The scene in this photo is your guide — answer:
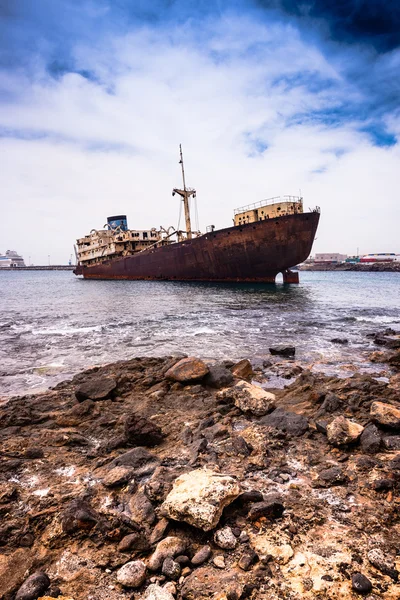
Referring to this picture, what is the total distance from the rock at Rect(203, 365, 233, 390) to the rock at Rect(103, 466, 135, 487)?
10.3 ft

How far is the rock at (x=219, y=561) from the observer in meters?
Answer: 2.34

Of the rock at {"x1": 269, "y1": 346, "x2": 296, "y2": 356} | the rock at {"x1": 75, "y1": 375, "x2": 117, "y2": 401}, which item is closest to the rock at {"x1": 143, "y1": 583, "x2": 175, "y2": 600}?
the rock at {"x1": 75, "y1": 375, "x2": 117, "y2": 401}

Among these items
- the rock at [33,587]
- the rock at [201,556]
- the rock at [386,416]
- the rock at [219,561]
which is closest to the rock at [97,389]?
the rock at [33,587]

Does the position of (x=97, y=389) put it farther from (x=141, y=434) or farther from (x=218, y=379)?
(x=218, y=379)

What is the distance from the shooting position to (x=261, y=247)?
30.6 meters

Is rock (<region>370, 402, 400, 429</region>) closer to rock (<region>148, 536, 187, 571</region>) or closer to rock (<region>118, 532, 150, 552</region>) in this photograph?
rock (<region>148, 536, 187, 571</region>)

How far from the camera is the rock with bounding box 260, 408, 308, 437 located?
4.43m

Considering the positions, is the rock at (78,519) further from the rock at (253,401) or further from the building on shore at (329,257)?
the building on shore at (329,257)

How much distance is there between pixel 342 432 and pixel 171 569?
261 cm

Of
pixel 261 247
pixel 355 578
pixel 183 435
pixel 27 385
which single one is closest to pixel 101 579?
pixel 355 578

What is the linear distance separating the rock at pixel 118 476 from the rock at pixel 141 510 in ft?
0.92

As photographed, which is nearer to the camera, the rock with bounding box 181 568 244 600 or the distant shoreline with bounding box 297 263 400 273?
the rock with bounding box 181 568 244 600

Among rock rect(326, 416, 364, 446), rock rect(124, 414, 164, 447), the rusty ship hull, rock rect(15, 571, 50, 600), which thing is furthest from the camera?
the rusty ship hull

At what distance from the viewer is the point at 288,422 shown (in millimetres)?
→ 4625
